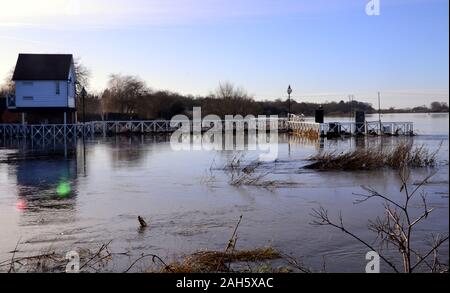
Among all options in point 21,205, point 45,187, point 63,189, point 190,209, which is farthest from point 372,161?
point 21,205

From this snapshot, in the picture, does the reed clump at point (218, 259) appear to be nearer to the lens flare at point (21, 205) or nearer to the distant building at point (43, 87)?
the lens flare at point (21, 205)

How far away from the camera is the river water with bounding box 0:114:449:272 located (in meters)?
7.56

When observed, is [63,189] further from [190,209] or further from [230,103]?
[230,103]

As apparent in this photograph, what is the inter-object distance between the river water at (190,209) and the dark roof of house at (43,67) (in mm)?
23369

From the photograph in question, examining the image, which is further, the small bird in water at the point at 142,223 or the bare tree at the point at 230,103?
the bare tree at the point at 230,103

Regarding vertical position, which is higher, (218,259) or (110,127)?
(110,127)

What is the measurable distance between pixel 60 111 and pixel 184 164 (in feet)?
79.5

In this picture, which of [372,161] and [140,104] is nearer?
[372,161]

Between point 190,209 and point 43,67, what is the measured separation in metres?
34.3

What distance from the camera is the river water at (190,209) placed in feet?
24.8

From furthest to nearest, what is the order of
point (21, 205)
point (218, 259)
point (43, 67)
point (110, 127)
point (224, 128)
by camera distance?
point (110, 127), point (224, 128), point (43, 67), point (21, 205), point (218, 259)

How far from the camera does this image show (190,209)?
10578 millimetres

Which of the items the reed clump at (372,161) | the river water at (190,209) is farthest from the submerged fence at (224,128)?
the river water at (190,209)

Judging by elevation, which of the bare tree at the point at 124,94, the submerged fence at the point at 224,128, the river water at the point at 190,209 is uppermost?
the bare tree at the point at 124,94
